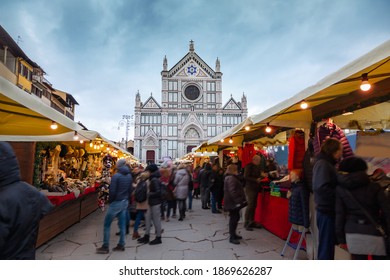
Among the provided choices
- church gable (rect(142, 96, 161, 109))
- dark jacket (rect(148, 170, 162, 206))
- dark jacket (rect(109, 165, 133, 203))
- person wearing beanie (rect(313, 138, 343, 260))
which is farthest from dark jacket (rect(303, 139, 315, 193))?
church gable (rect(142, 96, 161, 109))

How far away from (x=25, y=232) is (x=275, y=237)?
476cm

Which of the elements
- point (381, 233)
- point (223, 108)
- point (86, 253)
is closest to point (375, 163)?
point (381, 233)

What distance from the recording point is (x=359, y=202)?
7.29 ft

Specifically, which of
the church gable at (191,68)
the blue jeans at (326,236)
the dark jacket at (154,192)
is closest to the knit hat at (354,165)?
the blue jeans at (326,236)

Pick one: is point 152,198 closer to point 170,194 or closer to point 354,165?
point 170,194

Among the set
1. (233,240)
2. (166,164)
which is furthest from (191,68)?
(233,240)

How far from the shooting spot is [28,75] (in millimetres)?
18422

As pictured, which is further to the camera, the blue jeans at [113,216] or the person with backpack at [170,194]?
the person with backpack at [170,194]

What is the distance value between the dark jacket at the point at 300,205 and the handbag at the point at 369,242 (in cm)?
137

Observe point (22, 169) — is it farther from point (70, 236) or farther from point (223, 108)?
point (223, 108)

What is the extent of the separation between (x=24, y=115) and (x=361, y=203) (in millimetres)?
4433

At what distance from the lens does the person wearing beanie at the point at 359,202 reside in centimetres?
219

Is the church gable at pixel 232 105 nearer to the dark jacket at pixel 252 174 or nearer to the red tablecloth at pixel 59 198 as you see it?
the dark jacket at pixel 252 174
